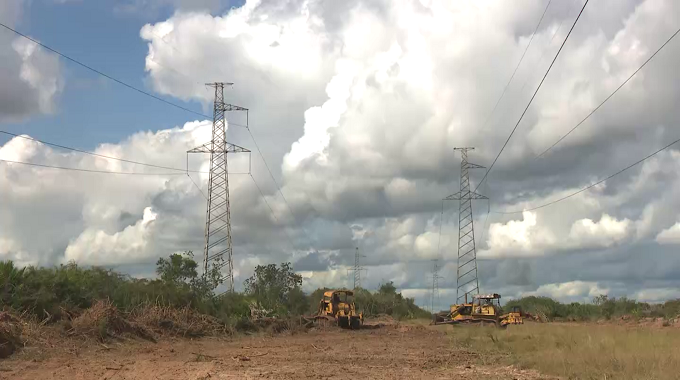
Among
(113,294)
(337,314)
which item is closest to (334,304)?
(337,314)

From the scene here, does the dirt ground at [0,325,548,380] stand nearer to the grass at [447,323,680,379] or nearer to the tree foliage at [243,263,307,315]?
the grass at [447,323,680,379]

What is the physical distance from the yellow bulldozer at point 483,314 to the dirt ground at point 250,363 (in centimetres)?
1988

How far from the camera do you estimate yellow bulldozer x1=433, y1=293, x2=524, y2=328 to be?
52.6 metres

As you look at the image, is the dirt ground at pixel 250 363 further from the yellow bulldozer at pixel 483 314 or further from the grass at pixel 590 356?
the yellow bulldozer at pixel 483 314

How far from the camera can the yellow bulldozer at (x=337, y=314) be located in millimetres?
53219

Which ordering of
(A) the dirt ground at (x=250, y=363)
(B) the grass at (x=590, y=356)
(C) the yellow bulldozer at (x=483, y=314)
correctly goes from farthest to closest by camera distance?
(C) the yellow bulldozer at (x=483, y=314) < (A) the dirt ground at (x=250, y=363) < (B) the grass at (x=590, y=356)

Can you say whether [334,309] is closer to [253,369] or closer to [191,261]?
[191,261]

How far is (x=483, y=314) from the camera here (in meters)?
53.7

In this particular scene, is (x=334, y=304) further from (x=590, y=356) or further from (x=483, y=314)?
(x=590, y=356)

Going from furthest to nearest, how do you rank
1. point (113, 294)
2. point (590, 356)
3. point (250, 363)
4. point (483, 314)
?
point (483, 314) < point (113, 294) < point (250, 363) < point (590, 356)

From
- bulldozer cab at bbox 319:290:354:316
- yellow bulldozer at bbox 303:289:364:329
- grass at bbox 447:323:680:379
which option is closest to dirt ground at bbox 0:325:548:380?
grass at bbox 447:323:680:379

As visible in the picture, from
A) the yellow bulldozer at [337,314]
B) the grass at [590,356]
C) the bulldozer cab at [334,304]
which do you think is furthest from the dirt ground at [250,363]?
the bulldozer cab at [334,304]

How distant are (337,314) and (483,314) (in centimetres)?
1141

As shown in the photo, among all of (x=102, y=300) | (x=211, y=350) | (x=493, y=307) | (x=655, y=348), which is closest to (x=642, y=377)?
(x=655, y=348)
